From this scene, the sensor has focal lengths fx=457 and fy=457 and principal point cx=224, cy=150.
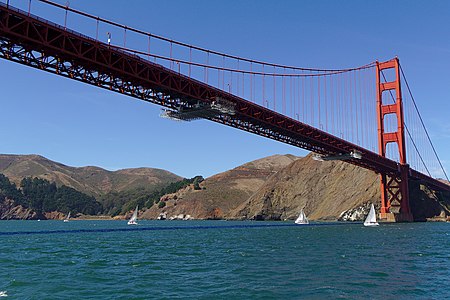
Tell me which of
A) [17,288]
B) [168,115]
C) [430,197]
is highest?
[168,115]

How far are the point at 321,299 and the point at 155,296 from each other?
5474mm

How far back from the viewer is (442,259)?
89.0 feet

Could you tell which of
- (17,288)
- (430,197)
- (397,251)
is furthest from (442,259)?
(430,197)

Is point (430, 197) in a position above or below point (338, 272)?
above

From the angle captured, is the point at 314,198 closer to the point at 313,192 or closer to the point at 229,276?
the point at 313,192

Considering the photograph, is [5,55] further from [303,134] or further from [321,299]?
[303,134]

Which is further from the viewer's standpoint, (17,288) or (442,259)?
(442,259)

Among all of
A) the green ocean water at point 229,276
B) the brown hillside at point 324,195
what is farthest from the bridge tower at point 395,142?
the green ocean water at point 229,276

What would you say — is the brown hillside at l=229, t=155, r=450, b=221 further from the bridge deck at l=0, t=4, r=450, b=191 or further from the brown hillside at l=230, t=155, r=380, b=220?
the bridge deck at l=0, t=4, r=450, b=191

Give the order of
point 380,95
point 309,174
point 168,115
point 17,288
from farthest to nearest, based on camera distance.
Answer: point 309,174
point 380,95
point 168,115
point 17,288

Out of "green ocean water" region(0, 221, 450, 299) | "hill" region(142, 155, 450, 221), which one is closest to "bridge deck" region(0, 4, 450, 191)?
"green ocean water" region(0, 221, 450, 299)

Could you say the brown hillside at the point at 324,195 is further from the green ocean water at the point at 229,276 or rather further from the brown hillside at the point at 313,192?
the green ocean water at the point at 229,276

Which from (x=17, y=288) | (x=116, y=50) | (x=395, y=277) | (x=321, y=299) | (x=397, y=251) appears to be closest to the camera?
(x=321, y=299)

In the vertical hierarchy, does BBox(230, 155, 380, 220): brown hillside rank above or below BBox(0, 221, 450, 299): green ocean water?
above
